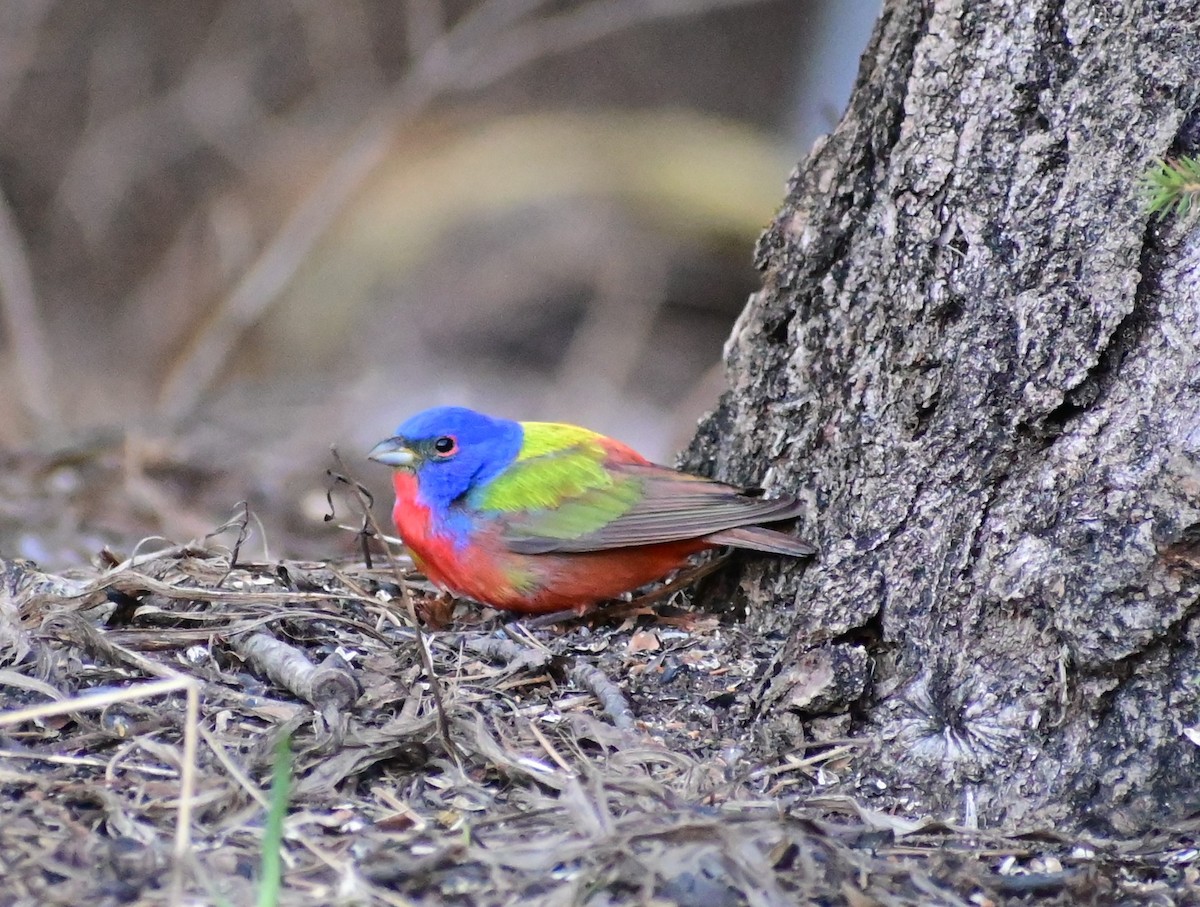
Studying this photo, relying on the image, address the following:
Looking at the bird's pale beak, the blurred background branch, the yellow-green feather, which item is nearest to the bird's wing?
the yellow-green feather

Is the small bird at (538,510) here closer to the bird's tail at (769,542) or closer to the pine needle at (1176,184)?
the bird's tail at (769,542)

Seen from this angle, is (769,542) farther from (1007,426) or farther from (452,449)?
(452,449)

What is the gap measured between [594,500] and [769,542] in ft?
2.73

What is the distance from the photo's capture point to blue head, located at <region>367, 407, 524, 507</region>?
4.53 metres

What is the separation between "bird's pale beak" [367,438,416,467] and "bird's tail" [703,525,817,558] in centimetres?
129

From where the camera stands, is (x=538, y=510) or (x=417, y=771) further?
(x=538, y=510)

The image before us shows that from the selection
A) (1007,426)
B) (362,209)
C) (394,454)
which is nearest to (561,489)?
(394,454)

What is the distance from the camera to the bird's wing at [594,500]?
159 inches

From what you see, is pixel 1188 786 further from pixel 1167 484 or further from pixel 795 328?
pixel 795 328

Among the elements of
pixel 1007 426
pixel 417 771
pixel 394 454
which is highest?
pixel 1007 426

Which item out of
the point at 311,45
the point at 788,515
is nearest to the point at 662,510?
the point at 788,515

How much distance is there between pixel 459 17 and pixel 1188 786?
33.4 ft

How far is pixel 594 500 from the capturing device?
4.35 m

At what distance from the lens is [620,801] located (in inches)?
109
